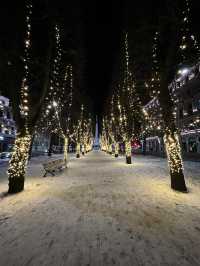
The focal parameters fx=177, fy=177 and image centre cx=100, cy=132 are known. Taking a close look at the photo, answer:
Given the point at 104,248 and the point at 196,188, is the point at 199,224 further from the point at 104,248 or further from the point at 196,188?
the point at 196,188

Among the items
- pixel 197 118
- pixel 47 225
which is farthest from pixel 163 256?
pixel 197 118

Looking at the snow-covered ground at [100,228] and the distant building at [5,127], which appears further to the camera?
the distant building at [5,127]

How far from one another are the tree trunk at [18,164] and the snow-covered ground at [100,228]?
673mm

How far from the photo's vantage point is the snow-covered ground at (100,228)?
3.35 m

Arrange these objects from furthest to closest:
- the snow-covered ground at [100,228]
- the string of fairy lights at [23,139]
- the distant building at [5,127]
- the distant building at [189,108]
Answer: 1. the distant building at [5,127]
2. the distant building at [189,108]
3. the string of fairy lights at [23,139]
4. the snow-covered ground at [100,228]

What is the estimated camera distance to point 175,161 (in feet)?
26.6

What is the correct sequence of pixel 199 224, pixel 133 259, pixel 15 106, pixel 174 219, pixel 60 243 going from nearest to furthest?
pixel 133 259 < pixel 60 243 < pixel 199 224 < pixel 174 219 < pixel 15 106

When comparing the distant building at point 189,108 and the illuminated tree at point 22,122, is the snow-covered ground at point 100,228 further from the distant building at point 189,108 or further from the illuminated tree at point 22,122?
the distant building at point 189,108

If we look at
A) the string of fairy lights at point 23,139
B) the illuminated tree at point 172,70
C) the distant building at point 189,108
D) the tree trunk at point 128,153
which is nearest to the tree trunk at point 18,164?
the string of fairy lights at point 23,139

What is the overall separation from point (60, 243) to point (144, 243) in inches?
71.7

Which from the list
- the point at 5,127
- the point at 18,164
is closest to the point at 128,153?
the point at 18,164

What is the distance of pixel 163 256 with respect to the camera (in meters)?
3.36

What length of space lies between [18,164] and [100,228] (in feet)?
17.3

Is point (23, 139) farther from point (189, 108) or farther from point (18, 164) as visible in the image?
point (189, 108)
